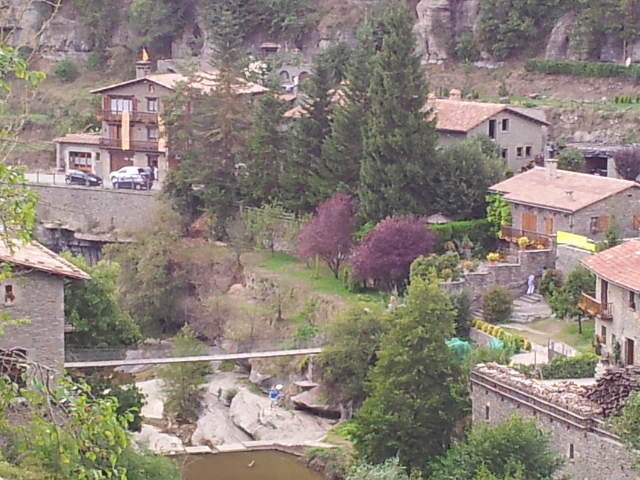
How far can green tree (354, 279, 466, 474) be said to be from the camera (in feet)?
87.6

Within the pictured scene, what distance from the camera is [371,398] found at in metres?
27.5

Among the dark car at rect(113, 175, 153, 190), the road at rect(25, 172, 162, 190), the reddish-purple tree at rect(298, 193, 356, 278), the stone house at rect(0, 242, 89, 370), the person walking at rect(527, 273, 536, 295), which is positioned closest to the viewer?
the stone house at rect(0, 242, 89, 370)

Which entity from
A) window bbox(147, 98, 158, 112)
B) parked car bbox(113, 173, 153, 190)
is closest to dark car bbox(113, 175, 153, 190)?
parked car bbox(113, 173, 153, 190)

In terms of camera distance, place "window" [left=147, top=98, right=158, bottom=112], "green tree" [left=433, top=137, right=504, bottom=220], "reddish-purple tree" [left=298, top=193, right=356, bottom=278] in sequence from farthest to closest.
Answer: "window" [left=147, top=98, right=158, bottom=112]
"green tree" [left=433, top=137, right=504, bottom=220]
"reddish-purple tree" [left=298, top=193, right=356, bottom=278]

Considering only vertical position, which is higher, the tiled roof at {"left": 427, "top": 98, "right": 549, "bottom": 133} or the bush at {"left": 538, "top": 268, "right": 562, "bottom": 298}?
the tiled roof at {"left": 427, "top": 98, "right": 549, "bottom": 133}

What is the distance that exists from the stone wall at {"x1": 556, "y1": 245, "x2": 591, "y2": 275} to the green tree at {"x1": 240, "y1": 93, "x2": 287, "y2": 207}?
1160 centimetres

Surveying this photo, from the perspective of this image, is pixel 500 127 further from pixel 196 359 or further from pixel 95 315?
pixel 95 315

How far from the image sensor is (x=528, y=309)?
36.9m

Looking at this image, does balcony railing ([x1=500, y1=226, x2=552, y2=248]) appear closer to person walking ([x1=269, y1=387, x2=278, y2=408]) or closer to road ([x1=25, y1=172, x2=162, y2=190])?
person walking ([x1=269, y1=387, x2=278, y2=408])

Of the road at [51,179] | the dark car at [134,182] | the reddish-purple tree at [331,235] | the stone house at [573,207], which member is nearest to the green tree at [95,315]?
the reddish-purple tree at [331,235]

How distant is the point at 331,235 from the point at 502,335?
369 inches

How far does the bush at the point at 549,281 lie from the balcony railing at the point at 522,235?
64.4 inches

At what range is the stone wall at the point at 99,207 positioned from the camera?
51281 millimetres

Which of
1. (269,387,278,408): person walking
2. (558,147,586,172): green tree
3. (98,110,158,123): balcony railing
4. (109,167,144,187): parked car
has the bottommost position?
(269,387,278,408): person walking
